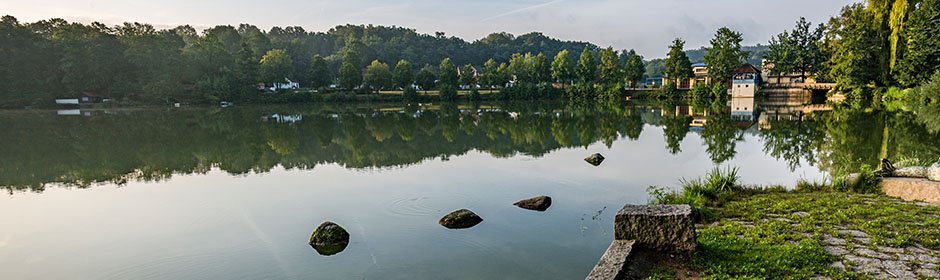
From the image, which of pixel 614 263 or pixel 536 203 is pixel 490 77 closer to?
pixel 536 203

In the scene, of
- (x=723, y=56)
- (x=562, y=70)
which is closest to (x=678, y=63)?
(x=723, y=56)

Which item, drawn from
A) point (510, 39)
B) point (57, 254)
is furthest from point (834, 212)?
point (510, 39)

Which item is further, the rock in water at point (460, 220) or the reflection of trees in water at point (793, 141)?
the reflection of trees in water at point (793, 141)

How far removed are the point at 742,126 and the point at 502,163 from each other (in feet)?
Answer: 55.5

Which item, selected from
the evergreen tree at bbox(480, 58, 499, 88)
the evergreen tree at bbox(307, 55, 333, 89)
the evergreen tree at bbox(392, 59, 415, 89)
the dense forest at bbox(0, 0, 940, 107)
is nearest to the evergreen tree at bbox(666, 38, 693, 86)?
the dense forest at bbox(0, 0, 940, 107)

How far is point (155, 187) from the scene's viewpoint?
13102 millimetres

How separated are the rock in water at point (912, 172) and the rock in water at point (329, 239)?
984cm

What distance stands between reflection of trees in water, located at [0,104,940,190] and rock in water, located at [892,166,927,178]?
3.98 metres

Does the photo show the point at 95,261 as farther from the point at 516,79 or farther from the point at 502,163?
the point at 516,79

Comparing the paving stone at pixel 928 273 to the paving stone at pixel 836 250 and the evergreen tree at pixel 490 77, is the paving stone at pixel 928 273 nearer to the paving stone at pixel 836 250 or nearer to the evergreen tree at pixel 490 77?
the paving stone at pixel 836 250

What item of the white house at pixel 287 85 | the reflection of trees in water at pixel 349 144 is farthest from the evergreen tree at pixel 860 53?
the white house at pixel 287 85

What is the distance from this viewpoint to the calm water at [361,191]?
24.6 feet

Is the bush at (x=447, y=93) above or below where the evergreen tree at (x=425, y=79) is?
below

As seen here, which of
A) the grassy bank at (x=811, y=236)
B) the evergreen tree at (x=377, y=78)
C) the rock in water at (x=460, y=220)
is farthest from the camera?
the evergreen tree at (x=377, y=78)
